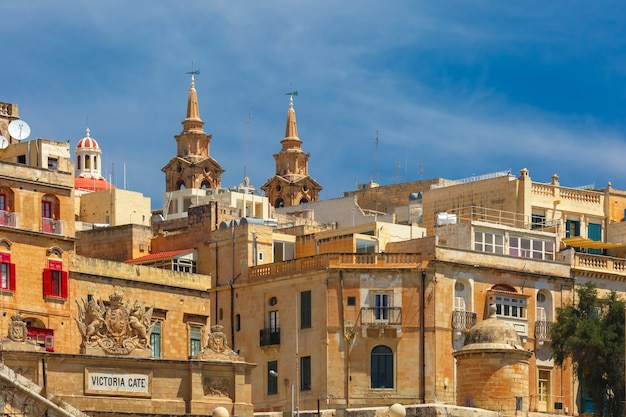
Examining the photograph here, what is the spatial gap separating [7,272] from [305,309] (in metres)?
12.4

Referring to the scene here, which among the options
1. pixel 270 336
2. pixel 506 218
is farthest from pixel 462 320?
pixel 506 218

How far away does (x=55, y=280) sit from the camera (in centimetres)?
8500

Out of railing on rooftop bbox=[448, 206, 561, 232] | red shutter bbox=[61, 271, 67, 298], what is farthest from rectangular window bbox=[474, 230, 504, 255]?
red shutter bbox=[61, 271, 67, 298]

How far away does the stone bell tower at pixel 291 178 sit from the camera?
434 feet

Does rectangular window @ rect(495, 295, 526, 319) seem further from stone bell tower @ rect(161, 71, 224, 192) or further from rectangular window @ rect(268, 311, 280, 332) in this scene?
stone bell tower @ rect(161, 71, 224, 192)

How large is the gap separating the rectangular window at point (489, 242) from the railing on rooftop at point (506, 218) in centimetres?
324

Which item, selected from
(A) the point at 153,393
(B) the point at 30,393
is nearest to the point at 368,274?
(A) the point at 153,393

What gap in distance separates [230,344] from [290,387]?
4.78 m

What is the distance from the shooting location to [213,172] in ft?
432

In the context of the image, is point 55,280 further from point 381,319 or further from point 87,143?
point 87,143

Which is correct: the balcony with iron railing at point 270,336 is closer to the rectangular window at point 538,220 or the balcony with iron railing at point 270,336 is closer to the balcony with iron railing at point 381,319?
the balcony with iron railing at point 381,319

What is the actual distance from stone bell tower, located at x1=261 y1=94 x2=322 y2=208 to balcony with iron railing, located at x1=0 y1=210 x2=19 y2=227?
47.9 metres

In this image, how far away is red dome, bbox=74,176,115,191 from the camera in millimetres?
122500

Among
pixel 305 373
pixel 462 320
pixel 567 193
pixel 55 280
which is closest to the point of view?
pixel 55 280
